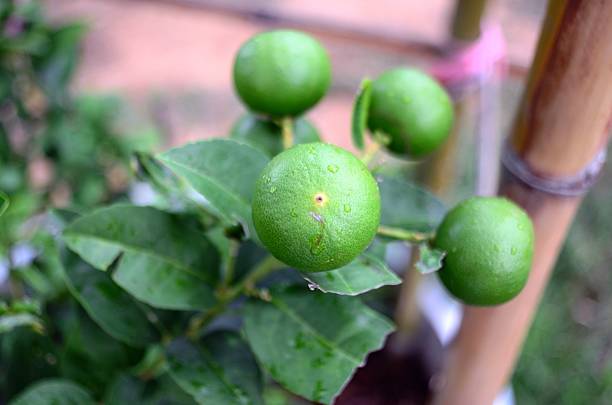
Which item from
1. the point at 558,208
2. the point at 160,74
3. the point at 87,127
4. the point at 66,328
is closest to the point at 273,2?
the point at 160,74

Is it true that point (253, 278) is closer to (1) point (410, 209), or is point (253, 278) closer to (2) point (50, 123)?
(1) point (410, 209)

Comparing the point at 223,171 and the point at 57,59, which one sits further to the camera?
the point at 57,59

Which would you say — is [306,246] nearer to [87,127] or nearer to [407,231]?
[407,231]

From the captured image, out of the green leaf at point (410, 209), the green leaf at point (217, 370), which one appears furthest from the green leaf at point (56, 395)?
the green leaf at point (410, 209)

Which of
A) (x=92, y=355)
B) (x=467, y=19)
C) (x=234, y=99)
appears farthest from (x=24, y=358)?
(x=234, y=99)

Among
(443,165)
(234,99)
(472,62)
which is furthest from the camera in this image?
(234,99)

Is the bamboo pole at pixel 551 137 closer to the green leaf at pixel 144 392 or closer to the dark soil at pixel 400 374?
the green leaf at pixel 144 392

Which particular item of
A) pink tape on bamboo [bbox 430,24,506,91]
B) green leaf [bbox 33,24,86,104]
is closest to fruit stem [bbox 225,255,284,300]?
pink tape on bamboo [bbox 430,24,506,91]
